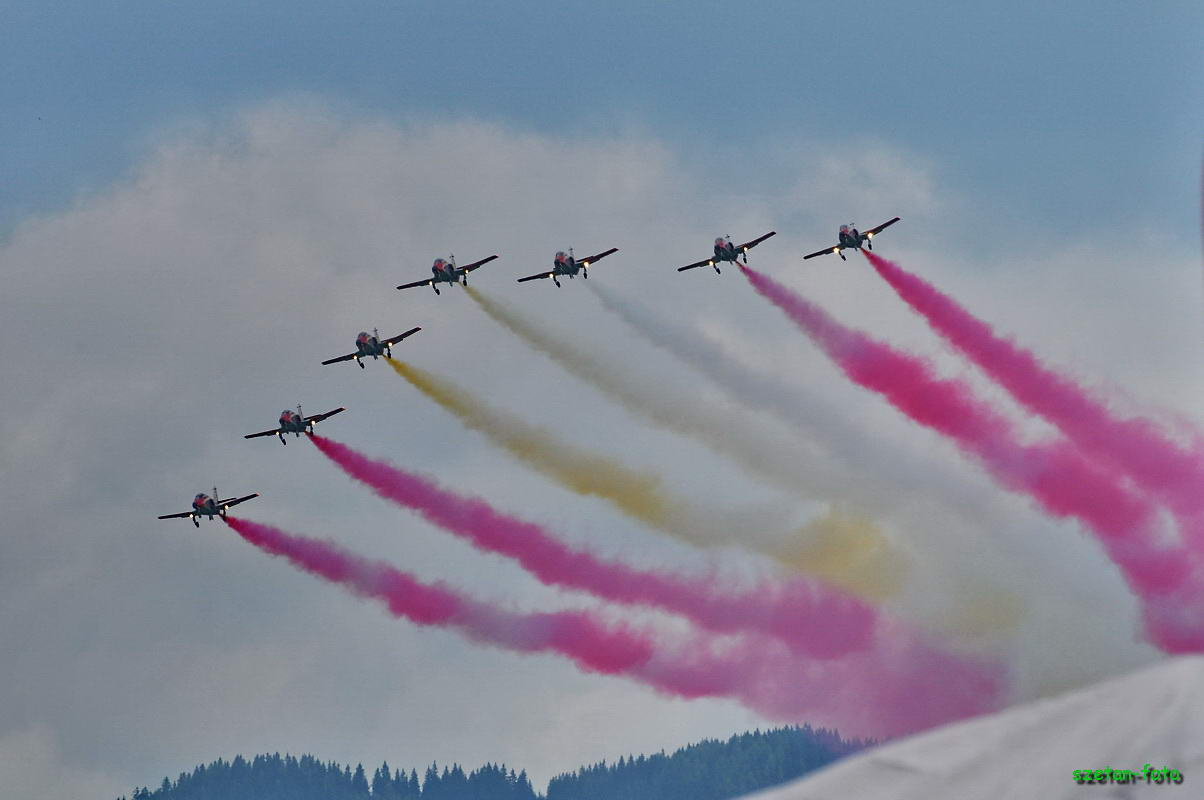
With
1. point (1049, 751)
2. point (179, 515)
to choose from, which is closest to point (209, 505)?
point (179, 515)

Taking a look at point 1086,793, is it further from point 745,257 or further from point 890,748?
point 745,257

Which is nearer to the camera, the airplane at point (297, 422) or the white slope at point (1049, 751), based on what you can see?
the white slope at point (1049, 751)

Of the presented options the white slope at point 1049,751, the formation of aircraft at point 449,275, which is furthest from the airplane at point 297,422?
the white slope at point 1049,751

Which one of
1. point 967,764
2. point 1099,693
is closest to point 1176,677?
point 1099,693

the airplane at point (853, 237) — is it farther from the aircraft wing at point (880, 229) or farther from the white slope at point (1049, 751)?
the white slope at point (1049, 751)

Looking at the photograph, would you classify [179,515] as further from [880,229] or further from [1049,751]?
[1049,751]

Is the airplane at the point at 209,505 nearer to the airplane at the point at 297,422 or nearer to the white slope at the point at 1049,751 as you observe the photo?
the airplane at the point at 297,422

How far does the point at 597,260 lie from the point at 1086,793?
413 ft

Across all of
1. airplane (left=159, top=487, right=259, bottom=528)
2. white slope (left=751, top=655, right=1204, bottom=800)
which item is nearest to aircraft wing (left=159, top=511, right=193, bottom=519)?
airplane (left=159, top=487, right=259, bottom=528)

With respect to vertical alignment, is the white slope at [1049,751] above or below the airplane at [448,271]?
below

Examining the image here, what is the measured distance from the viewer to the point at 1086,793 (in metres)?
24.5

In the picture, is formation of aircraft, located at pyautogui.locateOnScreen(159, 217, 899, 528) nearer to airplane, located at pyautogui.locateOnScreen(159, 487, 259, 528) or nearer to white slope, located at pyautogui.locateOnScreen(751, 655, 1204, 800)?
airplane, located at pyautogui.locateOnScreen(159, 487, 259, 528)

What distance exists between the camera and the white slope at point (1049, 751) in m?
24.4

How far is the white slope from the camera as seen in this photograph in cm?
2441
